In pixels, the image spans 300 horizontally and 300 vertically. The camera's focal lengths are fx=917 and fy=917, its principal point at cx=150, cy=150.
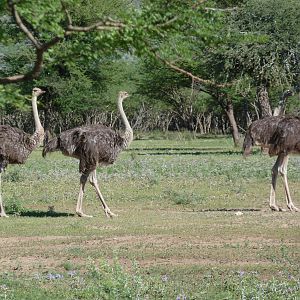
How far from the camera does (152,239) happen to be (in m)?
13.6

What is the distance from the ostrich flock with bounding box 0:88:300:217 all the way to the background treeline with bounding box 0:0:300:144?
0.81 meters

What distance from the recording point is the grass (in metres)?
9.76

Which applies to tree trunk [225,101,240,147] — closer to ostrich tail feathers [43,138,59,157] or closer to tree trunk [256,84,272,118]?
tree trunk [256,84,272,118]

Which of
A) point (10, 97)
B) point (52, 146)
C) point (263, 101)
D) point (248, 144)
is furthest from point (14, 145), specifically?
point (263, 101)

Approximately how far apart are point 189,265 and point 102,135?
606 centimetres

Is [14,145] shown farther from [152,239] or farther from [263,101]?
[263,101]

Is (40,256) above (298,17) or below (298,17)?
below

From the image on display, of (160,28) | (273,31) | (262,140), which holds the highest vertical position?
(273,31)

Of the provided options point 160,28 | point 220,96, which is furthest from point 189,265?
point 220,96

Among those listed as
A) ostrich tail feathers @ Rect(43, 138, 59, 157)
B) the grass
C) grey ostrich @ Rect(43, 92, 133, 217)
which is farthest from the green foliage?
ostrich tail feathers @ Rect(43, 138, 59, 157)

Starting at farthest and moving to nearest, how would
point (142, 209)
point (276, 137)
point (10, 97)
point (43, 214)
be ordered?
point (142, 209) → point (43, 214) → point (276, 137) → point (10, 97)

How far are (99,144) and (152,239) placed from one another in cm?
383

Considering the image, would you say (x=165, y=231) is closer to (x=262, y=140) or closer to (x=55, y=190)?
(x=262, y=140)

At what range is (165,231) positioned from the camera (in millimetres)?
14430
